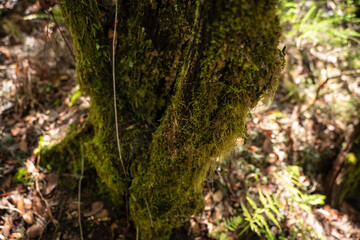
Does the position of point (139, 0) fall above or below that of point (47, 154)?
above

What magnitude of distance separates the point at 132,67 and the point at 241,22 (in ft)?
3.83

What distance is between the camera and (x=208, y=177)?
2320 mm

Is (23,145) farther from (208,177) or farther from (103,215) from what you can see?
(208,177)

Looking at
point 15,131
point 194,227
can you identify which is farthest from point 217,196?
point 15,131

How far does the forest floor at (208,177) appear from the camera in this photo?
253cm

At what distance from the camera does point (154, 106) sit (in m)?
2.06

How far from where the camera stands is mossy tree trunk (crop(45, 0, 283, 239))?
1.02 metres

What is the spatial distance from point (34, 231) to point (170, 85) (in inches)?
92.7

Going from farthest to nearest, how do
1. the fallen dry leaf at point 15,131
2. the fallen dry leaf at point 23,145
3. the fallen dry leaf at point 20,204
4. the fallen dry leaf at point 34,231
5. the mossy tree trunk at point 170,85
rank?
the fallen dry leaf at point 15,131 < the fallen dry leaf at point 23,145 < the fallen dry leaf at point 20,204 < the fallen dry leaf at point 34,231 < the mossy tree trunk at point 170,85

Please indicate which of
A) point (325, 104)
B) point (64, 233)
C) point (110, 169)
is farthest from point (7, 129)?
point (325, 104)

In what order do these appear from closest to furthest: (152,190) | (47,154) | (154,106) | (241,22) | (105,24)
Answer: (241,22) < (105,24) < (152,190) < (154,106) < (47,154)

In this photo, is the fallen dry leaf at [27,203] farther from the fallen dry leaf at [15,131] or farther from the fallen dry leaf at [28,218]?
the fallen dry leaf at [15,131]

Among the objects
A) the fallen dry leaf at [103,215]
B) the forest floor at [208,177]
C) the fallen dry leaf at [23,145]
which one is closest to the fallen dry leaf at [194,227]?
the forest floor at [208,177]

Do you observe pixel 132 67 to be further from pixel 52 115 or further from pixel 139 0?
pixel 52 115
